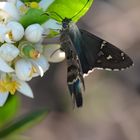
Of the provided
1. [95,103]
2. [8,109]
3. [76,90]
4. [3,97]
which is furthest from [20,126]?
[95,103]

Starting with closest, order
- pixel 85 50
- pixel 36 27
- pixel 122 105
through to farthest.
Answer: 1. pixel 36 27
2. pixel 85 50
3. pixel 122 105

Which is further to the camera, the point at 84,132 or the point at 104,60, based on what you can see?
the point at 84,132

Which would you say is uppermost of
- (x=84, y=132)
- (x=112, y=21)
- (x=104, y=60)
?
(x=104, y=60)

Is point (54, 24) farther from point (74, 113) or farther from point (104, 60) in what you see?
point (74, 113)

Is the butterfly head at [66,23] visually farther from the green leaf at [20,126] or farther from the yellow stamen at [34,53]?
the green leaf at [20,126]

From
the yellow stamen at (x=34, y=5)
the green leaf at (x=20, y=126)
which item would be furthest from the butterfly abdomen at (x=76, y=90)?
the green leaf at (x=20, y=126)

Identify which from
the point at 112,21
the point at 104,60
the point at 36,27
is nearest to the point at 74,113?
the point at 112,21
